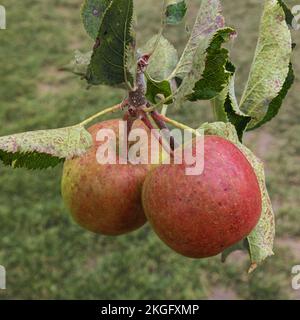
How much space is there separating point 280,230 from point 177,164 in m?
2.02

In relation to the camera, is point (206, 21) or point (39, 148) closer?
point (39, 148)

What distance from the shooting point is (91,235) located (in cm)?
267

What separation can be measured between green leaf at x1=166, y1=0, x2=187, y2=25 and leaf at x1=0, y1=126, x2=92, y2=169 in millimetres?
218

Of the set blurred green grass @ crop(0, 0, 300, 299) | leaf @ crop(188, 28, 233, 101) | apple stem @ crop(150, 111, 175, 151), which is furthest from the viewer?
blurred green grass @ crop(0, 0, 300, 299)

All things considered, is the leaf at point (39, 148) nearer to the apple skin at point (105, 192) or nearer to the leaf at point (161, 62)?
the apple skin at point (105, 192)

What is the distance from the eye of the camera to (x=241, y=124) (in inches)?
34.4

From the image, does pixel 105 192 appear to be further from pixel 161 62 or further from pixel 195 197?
pixel 161 62

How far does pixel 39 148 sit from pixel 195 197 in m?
0.19

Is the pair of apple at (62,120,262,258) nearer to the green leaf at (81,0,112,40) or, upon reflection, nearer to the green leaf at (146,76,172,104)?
the green leaf at (146,76,172,104)

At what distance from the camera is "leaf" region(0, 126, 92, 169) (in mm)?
666

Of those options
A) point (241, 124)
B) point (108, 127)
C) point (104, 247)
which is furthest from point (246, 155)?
point (104, 247)

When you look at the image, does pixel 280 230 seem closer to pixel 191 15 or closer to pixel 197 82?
pixel 191 15

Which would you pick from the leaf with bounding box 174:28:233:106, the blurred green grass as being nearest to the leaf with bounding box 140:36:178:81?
the leaf with bounding box 174:28:233:106

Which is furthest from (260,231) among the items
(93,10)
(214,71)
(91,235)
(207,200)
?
(91,235)
